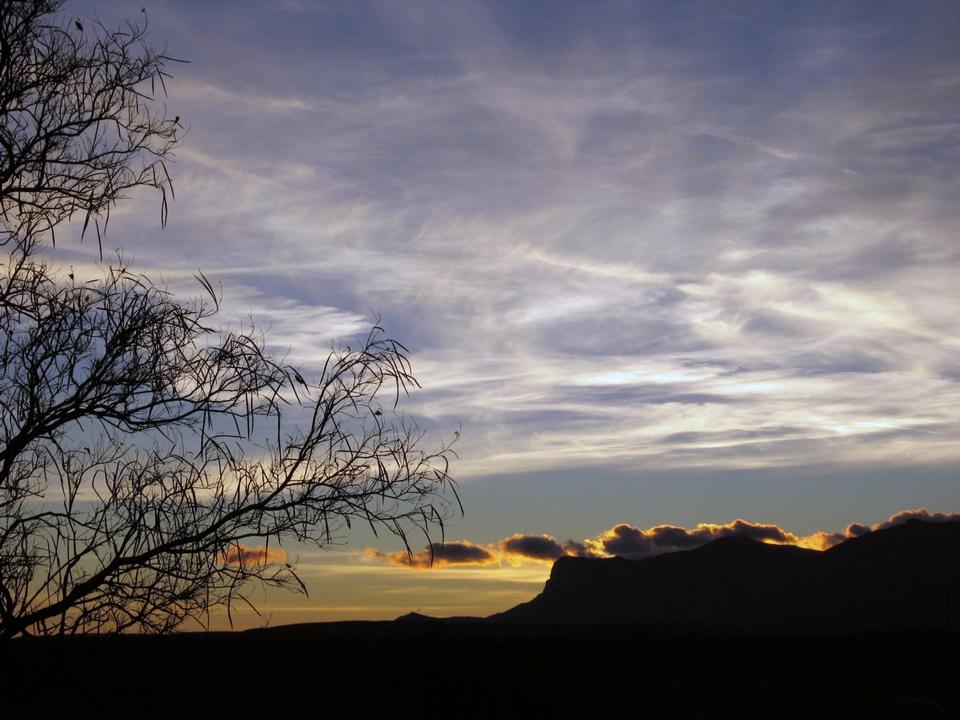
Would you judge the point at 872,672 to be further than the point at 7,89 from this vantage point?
Yes

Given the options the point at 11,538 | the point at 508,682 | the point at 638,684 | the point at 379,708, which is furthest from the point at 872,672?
the point at 11,538

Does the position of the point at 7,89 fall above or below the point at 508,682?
above

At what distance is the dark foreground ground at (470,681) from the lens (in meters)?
7.75

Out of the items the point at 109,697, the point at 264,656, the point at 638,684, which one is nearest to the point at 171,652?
the point at 109,697

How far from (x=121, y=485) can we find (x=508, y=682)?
19882 mm

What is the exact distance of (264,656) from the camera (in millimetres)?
43031

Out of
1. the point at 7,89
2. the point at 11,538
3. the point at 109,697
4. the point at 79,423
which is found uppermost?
the point at 7,89

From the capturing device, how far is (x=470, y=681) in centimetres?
2558

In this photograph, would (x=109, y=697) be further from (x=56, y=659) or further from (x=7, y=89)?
(x=7, y=89)

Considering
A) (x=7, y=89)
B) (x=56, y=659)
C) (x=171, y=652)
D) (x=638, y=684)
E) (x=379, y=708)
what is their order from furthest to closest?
(x=638, y=684) < (x=379, y=708) < (x=7, y=89) < (x=171, y=652) < (x=56, y=659)

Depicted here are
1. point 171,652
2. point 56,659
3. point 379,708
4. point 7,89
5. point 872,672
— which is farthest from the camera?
point 872,672

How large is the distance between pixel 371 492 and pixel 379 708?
1837 cm

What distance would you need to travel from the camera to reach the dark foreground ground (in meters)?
7.75

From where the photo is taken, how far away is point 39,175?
9117 mm
